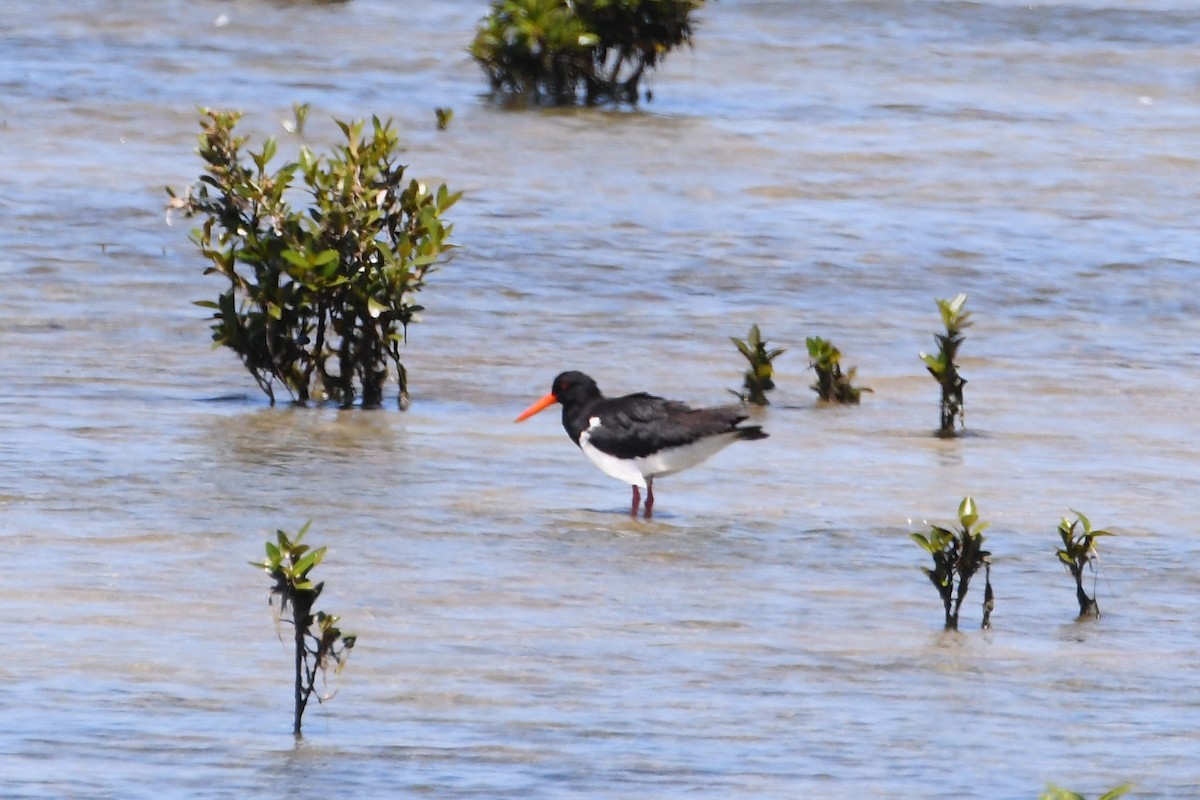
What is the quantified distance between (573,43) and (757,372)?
11.8 meters

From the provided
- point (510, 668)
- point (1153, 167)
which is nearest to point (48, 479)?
point (510, 668)

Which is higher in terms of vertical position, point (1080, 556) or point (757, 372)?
point (757, 372)

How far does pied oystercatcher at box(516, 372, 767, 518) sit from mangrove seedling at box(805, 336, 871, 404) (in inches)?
76.4

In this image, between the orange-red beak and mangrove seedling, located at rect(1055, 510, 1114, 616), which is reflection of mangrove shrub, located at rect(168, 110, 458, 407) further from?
mangrove seedling, located at rect(1055, 510, 1114, 616)

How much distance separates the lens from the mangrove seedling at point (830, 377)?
36.8ft

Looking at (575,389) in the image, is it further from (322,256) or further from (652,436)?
(322,256)

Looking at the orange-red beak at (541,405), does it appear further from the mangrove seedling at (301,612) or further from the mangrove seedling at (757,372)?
the mangrove seedling at (301,612)

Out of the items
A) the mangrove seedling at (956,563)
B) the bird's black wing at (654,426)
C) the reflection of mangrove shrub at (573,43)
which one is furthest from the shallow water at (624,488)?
the reflection of mangrove shrub at (573,43)

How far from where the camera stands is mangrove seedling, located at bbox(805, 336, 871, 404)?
442 inches

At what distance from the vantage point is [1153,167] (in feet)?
63.8

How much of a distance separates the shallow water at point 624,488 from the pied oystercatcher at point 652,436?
194mm

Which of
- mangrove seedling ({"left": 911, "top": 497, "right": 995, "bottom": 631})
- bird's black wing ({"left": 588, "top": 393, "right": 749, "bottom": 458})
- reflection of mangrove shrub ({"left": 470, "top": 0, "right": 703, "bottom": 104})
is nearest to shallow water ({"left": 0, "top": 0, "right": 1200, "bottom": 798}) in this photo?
mangrove seedling ({"left": 911, "top": 497, "right": 995, "bottom": 631})

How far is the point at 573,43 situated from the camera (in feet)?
74.2

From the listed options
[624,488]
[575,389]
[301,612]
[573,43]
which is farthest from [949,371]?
[573,43]
